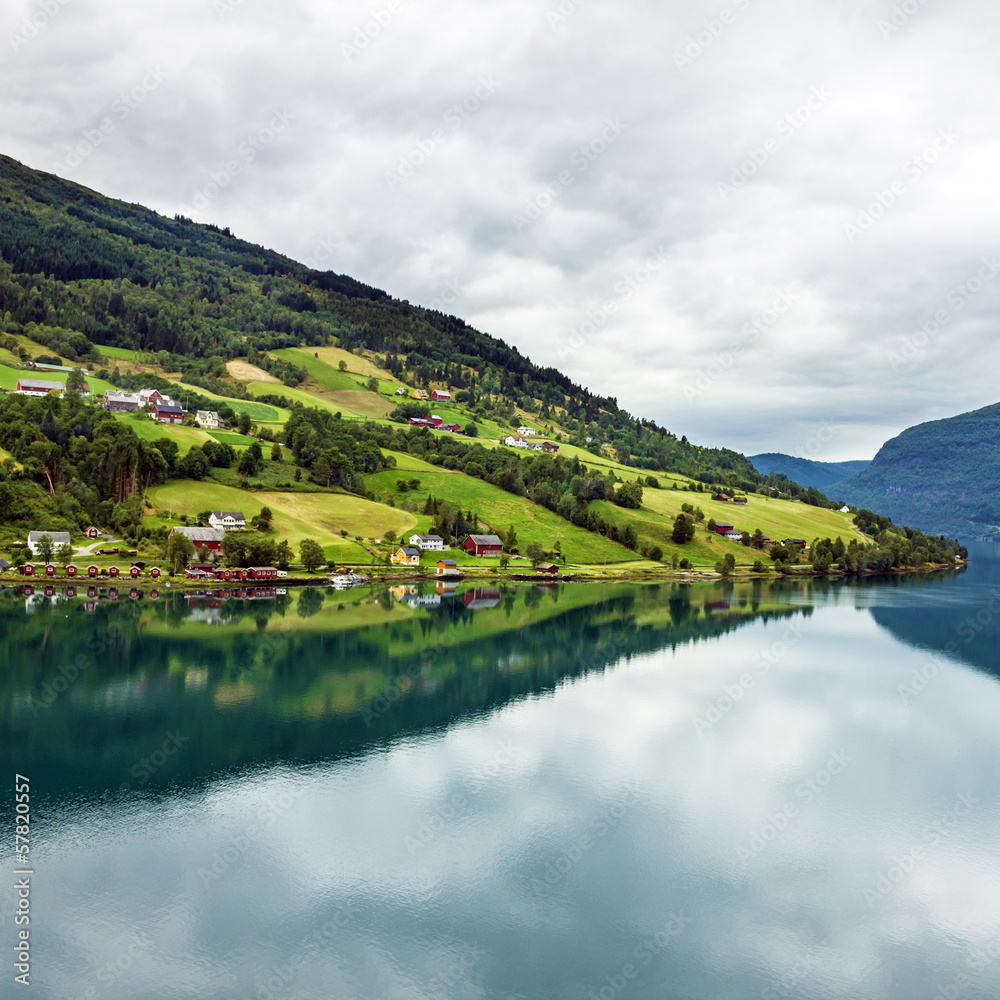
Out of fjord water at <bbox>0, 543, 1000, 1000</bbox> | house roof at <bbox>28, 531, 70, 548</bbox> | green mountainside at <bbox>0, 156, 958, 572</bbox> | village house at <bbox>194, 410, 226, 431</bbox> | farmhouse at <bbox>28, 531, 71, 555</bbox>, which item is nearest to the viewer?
fjord water at <bbox>0, 543, 1000, 1000</bbox>

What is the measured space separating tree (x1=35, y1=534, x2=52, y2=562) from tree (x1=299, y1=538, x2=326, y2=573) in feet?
85.6

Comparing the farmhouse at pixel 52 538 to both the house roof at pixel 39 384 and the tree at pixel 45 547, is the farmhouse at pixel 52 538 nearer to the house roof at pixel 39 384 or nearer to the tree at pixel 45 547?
the tree at pixel 45 547

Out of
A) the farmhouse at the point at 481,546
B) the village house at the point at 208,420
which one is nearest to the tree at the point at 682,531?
the farmhouse at the point at 481,546

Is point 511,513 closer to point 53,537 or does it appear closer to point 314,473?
point 314,473

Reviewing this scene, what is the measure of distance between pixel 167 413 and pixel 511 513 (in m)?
63.1

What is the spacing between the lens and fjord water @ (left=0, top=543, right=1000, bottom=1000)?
18.7 meters

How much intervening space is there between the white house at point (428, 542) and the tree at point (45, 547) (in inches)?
1715

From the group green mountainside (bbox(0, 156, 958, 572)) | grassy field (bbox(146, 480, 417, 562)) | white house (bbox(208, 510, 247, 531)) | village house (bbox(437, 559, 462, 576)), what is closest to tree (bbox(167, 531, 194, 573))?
green mountainside (bbox(0, 156, 958, 572))

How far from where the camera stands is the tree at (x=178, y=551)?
78.9 m

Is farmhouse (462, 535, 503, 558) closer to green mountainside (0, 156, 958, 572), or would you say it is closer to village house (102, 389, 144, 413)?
green mountainside (0, 156, 958, 572)

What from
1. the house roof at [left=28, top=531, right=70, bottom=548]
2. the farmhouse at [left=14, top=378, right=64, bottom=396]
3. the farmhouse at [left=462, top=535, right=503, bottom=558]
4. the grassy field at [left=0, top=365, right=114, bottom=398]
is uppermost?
the grassy field at [left=0, top=365, right=114, bottom=398]

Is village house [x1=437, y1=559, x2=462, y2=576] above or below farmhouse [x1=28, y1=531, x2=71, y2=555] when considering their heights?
below

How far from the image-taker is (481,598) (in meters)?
84.2

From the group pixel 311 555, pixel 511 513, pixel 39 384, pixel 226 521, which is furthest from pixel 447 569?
pixel 39 384
